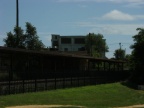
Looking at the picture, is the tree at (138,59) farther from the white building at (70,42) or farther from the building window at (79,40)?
the building window at (79,40)

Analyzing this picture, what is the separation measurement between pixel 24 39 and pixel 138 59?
1632 cm

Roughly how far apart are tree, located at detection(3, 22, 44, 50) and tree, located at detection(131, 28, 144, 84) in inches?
551

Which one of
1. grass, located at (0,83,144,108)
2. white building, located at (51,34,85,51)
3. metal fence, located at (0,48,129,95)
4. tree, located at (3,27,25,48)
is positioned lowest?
grass, located at (0,83,144,108)

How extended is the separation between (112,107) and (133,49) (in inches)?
1319

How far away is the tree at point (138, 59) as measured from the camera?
2220 inches

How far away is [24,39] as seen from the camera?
52.2m

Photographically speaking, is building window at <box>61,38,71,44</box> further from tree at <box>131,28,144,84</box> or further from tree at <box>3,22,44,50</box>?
tree at <box>3,22,44,50</box>

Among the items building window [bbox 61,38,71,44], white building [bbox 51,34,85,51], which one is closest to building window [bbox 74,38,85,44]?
white building [bbox 51,34,85,51]

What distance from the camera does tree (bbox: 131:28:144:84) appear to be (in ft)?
185

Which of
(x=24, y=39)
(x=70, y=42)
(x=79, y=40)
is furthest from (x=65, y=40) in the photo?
(x=24, y=39)

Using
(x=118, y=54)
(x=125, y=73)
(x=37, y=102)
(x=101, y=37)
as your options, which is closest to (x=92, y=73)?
(x=125, y=73)

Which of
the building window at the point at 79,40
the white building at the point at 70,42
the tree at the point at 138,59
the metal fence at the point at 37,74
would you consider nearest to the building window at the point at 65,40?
the white building at the point at 70,42

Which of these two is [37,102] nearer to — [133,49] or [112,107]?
[112,107]

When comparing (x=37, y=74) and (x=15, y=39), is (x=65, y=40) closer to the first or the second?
(x=15, y=39)
